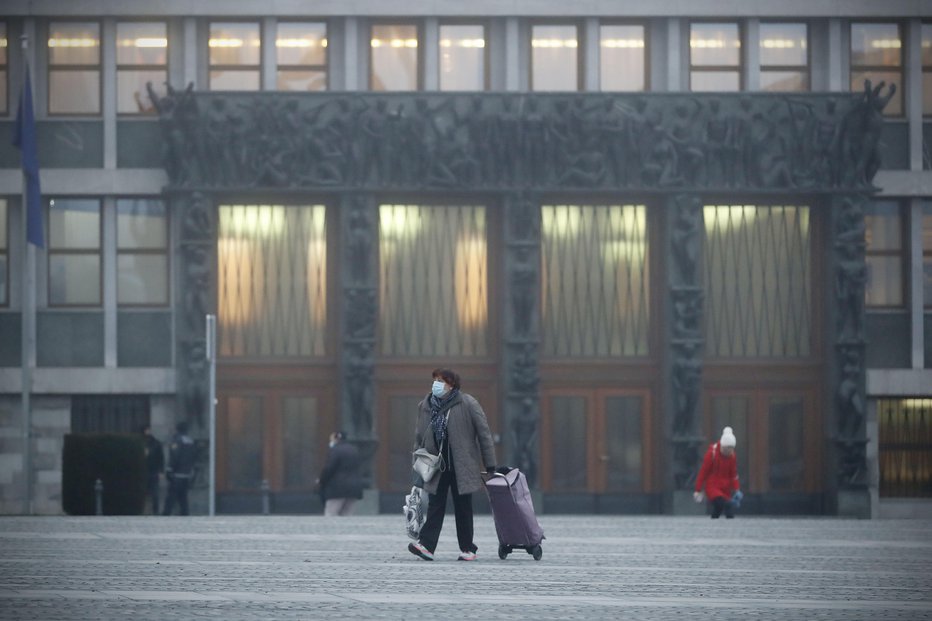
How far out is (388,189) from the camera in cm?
3925

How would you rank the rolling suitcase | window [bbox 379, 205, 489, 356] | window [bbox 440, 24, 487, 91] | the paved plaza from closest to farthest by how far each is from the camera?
the paved plaza
the rolling suitcase
window [bbox 379, 205, 489, 356]
window [bbox 440, 24, 487, 91]

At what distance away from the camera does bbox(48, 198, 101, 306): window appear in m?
39.8

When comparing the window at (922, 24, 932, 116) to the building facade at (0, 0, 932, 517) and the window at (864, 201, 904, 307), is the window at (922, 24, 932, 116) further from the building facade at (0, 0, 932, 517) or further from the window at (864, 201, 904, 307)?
the window at (864, 201, 904, 307)

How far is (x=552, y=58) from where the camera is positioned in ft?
131

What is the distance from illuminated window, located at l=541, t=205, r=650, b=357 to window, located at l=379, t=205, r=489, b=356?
4.19ft

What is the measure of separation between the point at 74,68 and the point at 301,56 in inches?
174

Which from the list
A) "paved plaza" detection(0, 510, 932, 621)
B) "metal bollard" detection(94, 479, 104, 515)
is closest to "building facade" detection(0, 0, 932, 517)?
"metal bollard" detection(94, 479, 104, 515)

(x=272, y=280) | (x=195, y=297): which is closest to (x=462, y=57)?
(x=272, y=280)

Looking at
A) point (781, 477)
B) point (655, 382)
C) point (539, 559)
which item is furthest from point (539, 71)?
point (539, 559)

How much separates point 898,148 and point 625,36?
5.86 meters

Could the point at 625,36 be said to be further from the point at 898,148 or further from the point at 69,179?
the point at 69,179

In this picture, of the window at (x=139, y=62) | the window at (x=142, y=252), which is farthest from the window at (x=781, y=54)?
the window at (x=142, y=252)

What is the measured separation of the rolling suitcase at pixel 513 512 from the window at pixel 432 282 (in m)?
20.3

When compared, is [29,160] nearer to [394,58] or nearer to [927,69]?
[394,58]
